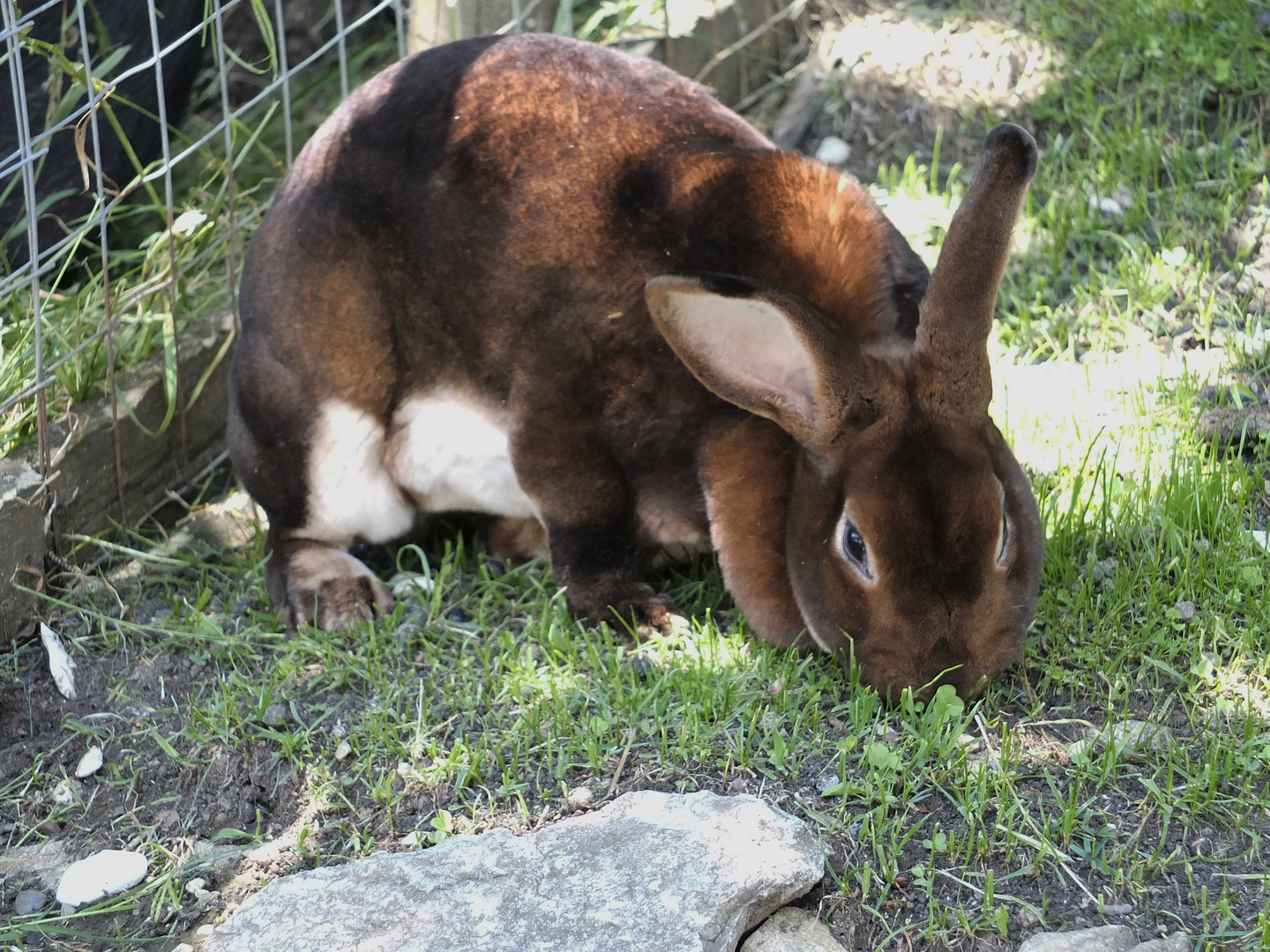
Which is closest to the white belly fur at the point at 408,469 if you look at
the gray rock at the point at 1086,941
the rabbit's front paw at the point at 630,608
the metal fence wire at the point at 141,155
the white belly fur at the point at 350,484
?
the white belly fur at the point at 350,484

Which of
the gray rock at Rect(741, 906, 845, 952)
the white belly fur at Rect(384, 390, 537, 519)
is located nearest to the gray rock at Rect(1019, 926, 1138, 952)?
the gray rock at Rect(741, 906, 845, 952)

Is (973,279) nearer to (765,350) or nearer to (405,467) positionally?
(765,350)

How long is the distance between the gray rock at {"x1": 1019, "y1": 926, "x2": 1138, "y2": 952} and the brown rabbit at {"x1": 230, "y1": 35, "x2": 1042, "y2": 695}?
0.56 m

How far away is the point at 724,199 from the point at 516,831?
1365 millimetres

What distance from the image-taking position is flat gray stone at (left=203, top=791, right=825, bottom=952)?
7.73ft

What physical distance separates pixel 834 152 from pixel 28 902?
330cm

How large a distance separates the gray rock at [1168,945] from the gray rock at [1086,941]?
22 mm

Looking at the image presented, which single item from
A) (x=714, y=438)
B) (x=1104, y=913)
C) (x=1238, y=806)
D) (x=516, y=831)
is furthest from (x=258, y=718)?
(x=1238, y=806)

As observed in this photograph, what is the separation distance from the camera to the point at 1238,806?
2586 millimetres

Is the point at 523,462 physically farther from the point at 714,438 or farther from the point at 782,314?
the point at 782,314

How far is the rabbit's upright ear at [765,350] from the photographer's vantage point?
8.66ft

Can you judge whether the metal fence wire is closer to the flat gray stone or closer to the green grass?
the green grass

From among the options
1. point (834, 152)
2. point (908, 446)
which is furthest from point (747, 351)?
point (834, 152)

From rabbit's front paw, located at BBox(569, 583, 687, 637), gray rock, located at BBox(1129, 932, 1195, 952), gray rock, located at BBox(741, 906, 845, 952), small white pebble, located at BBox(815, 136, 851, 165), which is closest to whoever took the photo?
gray rock, located at BBox(1129, 932, 1195, 952)
